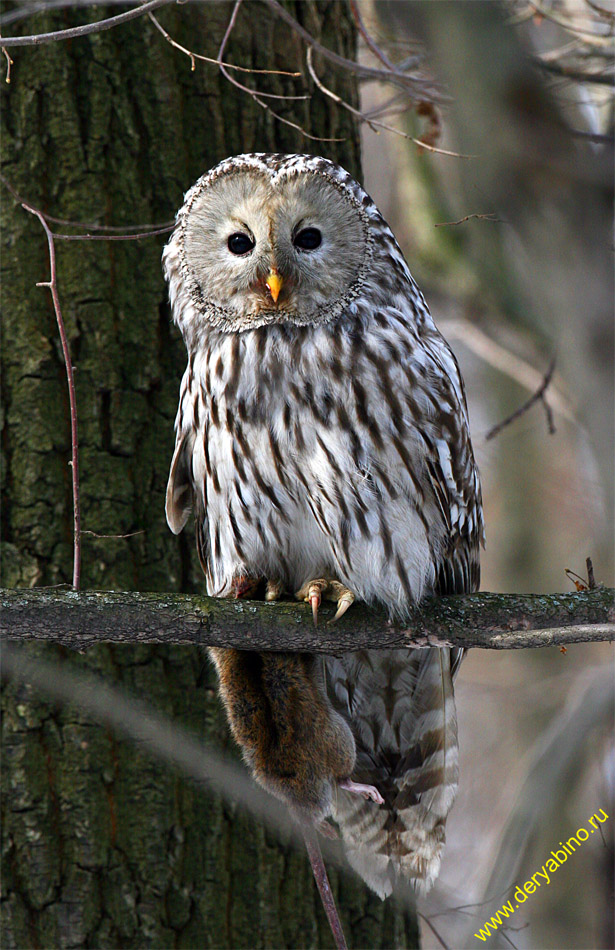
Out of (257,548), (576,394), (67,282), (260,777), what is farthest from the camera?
(67,282)

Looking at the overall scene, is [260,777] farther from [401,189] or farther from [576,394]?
[401,189]

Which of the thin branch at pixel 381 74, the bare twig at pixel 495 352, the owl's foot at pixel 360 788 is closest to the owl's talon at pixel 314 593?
the owl's foot at pixel 360 788

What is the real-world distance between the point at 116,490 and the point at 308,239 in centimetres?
93

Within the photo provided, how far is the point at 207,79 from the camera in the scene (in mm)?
3176

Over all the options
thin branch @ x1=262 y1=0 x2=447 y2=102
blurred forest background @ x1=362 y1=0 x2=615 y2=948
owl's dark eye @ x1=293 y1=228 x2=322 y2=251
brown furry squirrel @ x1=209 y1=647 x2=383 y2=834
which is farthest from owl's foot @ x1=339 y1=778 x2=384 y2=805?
thin branch @ x1=262 y1=0 x2=447 y2=102

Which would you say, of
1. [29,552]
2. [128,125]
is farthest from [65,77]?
[29,552]

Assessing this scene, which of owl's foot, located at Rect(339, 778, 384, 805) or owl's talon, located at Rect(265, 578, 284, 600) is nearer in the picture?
owl's foot, located at Rect(339, 778, 384, 805)

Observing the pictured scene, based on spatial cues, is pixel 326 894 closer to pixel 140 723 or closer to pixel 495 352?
pixel 140 723

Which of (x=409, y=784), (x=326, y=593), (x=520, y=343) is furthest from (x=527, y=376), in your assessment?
(x=326, y=593)

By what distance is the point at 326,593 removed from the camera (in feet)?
8.73

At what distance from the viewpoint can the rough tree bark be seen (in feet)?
9.33

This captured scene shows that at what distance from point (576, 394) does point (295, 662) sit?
138 centimetres

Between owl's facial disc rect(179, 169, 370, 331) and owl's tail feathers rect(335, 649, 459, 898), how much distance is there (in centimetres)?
109

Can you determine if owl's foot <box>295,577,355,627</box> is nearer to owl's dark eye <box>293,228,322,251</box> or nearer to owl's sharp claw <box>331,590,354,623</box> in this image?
owl's sharp claw <box>331,590,354,623</box>
